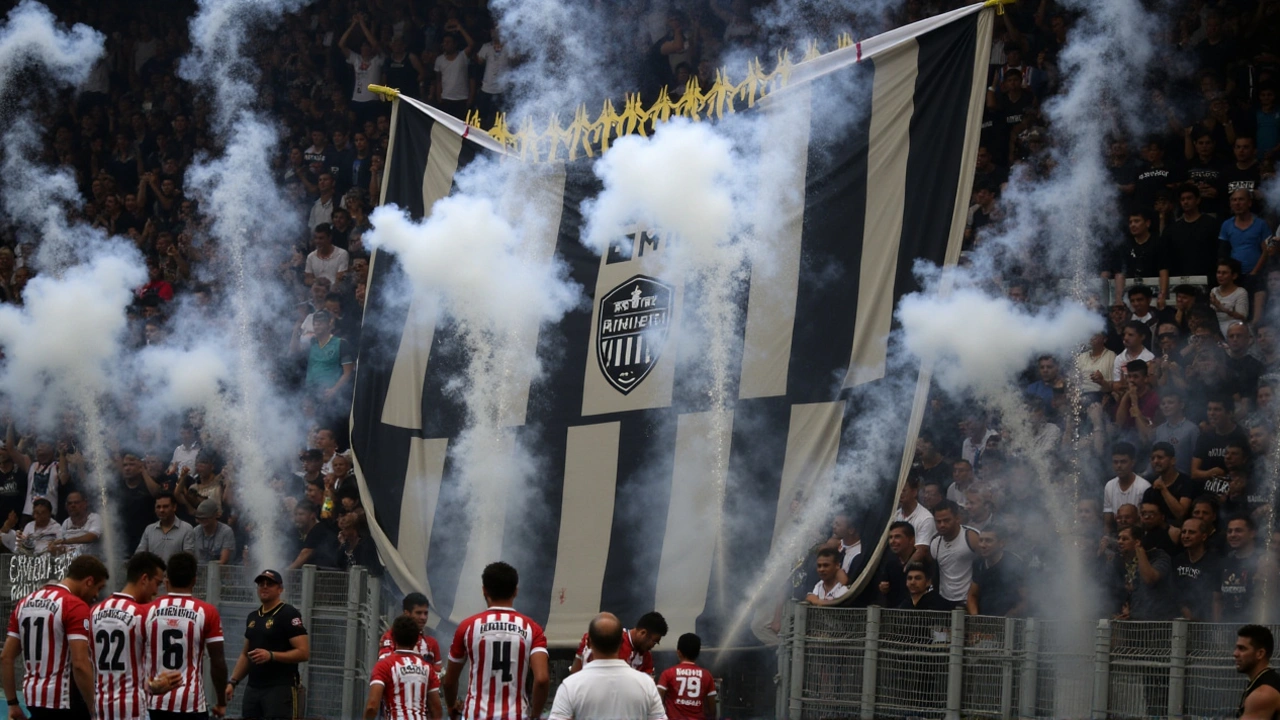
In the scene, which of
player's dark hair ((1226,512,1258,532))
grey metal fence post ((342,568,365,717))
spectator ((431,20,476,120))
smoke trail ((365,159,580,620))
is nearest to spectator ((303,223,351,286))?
spectator ((431,20,476,120))

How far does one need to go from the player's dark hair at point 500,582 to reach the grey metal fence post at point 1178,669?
264 cm

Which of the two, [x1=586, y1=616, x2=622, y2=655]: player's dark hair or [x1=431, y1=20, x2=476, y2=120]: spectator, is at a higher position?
[x1=431, y1=20, x2=476, y2=120]: spectator

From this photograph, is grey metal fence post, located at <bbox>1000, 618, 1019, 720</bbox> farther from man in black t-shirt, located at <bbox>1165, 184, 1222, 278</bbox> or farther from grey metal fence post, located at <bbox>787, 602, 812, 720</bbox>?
man in black t-shirt, located at <bbox>1165, 184, 1222, 278</bbox>

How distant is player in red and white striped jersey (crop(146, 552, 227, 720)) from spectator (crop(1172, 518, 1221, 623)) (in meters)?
4.14

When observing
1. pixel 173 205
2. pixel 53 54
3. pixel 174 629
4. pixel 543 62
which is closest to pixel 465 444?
pixel 543 62

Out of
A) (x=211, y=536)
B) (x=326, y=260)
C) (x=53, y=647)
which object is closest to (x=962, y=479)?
(x=53, y=647)

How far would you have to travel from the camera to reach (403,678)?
6.15 metres

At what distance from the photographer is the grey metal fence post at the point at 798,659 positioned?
7.10 meters

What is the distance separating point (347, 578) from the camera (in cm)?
856

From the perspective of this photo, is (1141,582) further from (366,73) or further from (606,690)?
(366,73)

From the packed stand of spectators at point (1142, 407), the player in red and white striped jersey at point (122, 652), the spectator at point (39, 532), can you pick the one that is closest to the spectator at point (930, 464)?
the packed stand of spectators at point (1142, 407)

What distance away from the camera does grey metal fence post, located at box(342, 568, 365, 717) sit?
8383mm

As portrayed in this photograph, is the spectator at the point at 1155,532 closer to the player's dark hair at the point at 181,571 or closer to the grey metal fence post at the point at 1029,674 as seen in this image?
the grey metal fence post at the point at 1029,674

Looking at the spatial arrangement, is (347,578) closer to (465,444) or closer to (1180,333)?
(465,444)
